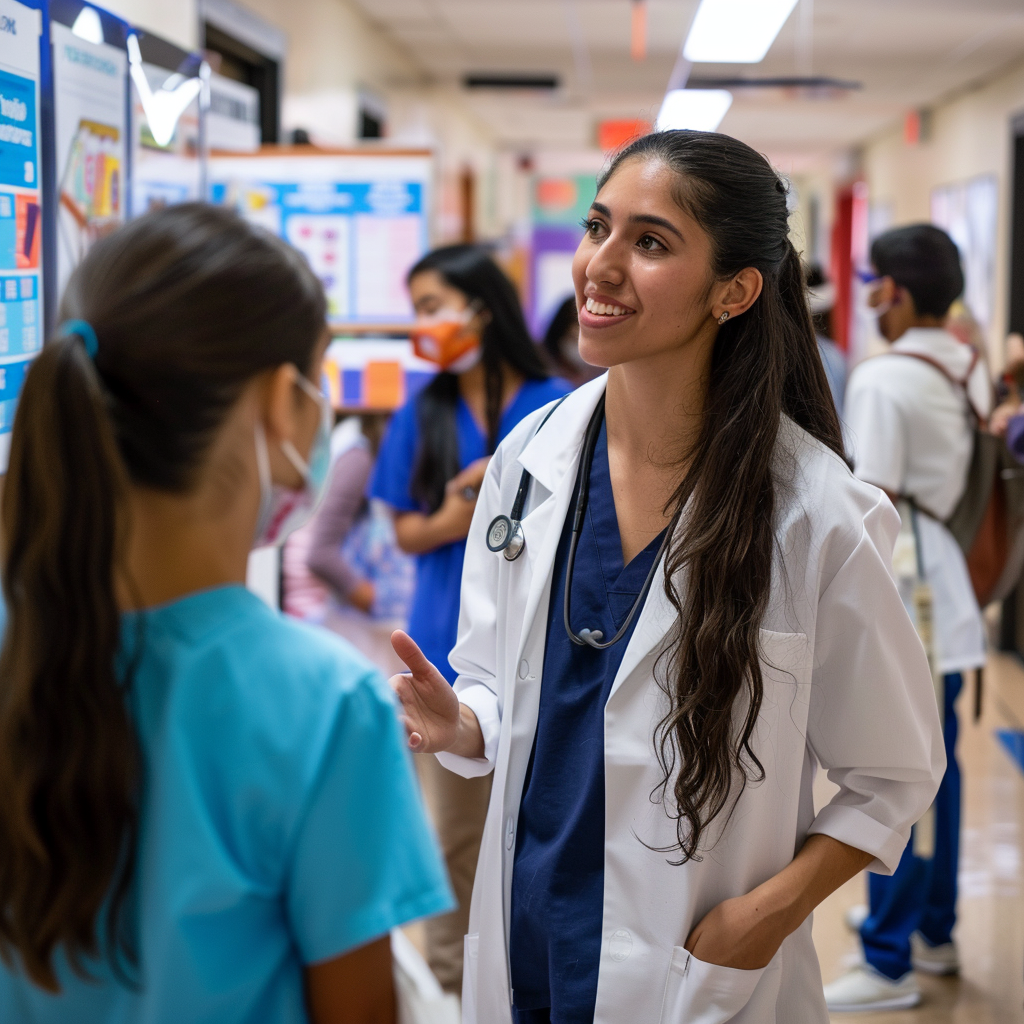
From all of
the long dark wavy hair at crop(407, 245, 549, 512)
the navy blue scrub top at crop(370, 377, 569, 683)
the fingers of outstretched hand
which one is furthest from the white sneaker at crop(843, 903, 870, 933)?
the fingers of outstretched hand

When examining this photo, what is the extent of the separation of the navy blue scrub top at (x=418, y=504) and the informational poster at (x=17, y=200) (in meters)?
1.03

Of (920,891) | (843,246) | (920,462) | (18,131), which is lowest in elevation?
(920,891)

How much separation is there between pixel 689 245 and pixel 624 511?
1.13ft

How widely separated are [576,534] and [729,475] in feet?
0.72

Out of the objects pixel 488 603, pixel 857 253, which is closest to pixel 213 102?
pixel 488 603

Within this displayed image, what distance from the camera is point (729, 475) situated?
1.34 metres

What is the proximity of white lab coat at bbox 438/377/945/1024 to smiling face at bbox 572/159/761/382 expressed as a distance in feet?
0.64

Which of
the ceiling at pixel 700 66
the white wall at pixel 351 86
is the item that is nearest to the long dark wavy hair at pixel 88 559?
the white wall at pixel 351 86

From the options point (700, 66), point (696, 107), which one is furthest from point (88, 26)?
point (696, 107)

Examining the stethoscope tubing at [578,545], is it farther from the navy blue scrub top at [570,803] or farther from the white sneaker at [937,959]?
the white sneaker at [937,959]

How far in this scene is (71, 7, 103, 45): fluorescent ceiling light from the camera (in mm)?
1878

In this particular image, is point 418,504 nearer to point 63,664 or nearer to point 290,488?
point 290,488

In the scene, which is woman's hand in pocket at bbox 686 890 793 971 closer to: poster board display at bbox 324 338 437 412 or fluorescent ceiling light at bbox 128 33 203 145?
fluorescent ceiling light at bbox 128 33 203 145

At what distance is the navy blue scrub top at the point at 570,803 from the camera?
52.2 inches
